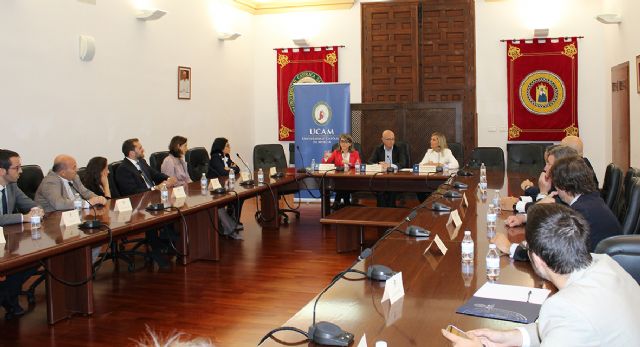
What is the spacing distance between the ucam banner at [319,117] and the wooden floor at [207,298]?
270 centimetres

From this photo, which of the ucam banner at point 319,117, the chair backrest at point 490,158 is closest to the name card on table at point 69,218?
the chair backrest at point 490,158

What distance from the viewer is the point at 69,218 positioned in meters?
3.67

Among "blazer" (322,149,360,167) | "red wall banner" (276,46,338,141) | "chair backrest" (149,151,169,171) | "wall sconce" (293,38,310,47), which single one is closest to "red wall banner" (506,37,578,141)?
"red wall banner" (276,46,338,141)

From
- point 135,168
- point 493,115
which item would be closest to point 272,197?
point 135,168

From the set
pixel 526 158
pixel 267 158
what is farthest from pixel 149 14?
pixel 526 158

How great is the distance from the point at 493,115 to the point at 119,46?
5242 mm

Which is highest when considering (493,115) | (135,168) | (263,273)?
(493,115)

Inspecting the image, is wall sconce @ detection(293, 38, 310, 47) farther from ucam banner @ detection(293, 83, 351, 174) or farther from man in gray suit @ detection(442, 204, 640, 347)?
man in gray suit @ detection(442, 204, 640, 347)

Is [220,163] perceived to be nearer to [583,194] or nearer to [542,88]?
[583,194]

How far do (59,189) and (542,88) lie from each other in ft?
22.0

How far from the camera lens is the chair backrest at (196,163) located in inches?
274

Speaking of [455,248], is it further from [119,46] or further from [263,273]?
[119,46]

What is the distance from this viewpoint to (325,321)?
1.88 metres

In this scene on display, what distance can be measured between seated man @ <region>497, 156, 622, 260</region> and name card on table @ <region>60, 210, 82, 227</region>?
244 centimetres
